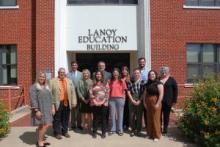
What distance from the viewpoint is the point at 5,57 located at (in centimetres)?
2448

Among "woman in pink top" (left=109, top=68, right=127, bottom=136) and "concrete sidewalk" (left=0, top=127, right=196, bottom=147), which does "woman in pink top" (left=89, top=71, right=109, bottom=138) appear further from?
"concrete sidewalk" (left=0, top=127, right=196, bottom=147)

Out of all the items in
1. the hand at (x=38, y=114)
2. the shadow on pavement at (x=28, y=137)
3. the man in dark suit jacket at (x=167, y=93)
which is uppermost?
the man in dark suit jacket at (x=167, y=93)

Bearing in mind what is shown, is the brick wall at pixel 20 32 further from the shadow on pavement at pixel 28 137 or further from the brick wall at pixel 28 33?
the shadow on pavement at pixel 28 137

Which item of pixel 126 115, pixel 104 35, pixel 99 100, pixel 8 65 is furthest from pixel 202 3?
pixel 99 100

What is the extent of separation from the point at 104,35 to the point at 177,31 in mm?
3102

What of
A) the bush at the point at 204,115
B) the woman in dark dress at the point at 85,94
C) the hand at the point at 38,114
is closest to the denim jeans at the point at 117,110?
the woman in dark dress at the point at 85,94

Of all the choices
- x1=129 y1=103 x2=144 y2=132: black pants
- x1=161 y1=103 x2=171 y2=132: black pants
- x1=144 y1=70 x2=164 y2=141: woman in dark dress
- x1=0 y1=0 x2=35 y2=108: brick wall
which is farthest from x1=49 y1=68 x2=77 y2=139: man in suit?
x1=0 y1=0 x2=35 y2=108: brick wall

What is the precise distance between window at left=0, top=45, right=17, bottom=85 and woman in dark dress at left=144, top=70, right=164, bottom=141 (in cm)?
1179

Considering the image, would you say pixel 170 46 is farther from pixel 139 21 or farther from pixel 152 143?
pixel 152 143

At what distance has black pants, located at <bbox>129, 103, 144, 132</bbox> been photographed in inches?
552

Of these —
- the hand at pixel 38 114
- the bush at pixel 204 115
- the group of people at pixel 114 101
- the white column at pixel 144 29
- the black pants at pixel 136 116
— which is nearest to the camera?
the hand at pixel 38 114

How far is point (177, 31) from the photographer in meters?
23.8

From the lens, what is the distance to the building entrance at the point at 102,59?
82.2 ft

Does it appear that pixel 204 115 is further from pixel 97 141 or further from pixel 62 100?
pixel 62 100
